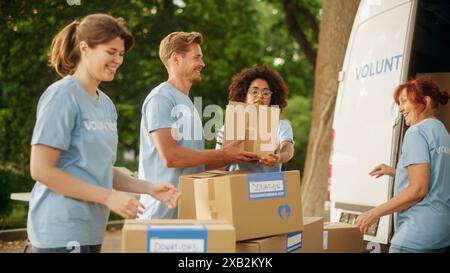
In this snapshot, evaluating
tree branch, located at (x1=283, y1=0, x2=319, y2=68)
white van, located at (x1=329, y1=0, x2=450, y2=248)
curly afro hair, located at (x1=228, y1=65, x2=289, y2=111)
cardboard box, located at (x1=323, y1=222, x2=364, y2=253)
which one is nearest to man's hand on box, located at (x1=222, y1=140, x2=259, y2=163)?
cardboard box, located at (x1=323, y1=222, x2=364, y2=253)

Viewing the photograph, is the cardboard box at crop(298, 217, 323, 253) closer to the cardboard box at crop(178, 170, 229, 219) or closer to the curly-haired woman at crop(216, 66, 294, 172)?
the cardboard box at crop(178, 170, 229, 219)

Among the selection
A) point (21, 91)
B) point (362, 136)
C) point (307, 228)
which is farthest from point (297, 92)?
point (307, 228)

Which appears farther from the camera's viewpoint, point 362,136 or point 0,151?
point 0,151

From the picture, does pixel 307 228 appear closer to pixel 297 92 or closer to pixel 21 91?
pixel 21 91

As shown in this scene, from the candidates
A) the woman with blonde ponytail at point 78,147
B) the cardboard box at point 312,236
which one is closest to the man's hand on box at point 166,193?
the woman with blonde ponytail at point 78,147

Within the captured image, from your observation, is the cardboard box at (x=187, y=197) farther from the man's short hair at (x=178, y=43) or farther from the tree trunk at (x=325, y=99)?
the tree trunk at (x=325, y=99)

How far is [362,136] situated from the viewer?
4.82m

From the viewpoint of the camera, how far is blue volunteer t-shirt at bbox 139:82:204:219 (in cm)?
349

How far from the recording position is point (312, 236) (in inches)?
144

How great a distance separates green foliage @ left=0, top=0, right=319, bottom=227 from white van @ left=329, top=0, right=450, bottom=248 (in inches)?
183

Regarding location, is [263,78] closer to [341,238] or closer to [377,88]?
[377,88]

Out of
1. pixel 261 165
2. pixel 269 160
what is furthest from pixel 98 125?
pixel 261 165

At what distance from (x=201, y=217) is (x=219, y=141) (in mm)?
1066
